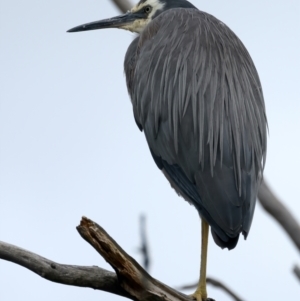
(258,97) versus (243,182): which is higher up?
(258,97)

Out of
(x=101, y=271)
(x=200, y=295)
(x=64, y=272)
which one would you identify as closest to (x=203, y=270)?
(x=200, y=295)

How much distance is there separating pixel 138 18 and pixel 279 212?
2.12 meters

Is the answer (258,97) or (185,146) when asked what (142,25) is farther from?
(185,146)

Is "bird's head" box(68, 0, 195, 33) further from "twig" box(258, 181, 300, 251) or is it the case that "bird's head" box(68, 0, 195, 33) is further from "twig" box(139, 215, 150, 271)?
"twig" box(139, 215, 150, 271)

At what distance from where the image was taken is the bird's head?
4043 millimetres

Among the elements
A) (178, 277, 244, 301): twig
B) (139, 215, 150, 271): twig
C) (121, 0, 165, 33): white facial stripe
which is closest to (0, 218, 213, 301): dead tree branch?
(178, 277, 244, 301): twig

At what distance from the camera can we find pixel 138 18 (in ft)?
13.4

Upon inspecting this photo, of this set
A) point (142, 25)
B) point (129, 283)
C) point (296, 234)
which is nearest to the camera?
point (296, 234)

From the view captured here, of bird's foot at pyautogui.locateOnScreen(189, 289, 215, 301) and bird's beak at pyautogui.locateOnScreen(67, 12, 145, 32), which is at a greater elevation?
bird's beak at pyautogui.locateOnScreen(67, 12, 145, 32)

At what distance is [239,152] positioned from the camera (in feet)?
9.79

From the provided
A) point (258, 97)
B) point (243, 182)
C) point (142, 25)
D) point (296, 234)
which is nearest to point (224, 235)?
point (243, 182)

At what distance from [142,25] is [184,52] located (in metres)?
0.72

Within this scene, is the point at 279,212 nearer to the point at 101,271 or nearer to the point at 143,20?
the point at 101,271

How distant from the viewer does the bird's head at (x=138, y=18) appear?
13.3ft
